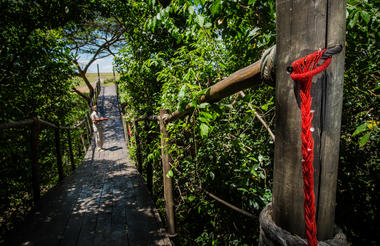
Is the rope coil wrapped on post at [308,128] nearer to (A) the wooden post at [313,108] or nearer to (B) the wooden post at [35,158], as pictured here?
(A) the wooden post at [313,108]

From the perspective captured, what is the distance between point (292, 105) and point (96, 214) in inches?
130

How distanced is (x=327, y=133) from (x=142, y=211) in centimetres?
302

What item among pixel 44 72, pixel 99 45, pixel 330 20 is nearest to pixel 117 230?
pixel 44 72

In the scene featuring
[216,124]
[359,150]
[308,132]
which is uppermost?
[308,132]

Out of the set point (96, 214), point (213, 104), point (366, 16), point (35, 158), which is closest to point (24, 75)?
point (35, 158)

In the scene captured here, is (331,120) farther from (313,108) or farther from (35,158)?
(35,158)

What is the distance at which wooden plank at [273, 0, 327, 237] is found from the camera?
1.84ft

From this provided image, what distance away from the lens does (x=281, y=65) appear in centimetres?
63

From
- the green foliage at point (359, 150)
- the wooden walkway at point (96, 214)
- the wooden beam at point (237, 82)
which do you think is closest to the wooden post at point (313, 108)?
the wooden beam at point (237, 82)

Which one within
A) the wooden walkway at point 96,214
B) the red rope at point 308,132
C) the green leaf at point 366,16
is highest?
the green leaf at point 366,16

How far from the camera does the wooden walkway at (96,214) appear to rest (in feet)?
7.91

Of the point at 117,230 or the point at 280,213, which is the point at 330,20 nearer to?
the point at 280,213

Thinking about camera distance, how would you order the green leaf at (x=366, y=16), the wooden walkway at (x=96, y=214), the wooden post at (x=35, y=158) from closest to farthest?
the green leaf at (x=366, y=16), the wooden walkway at (x=96, y=214), the wooden post at (x=35, y=158)

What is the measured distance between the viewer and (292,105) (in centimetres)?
61
